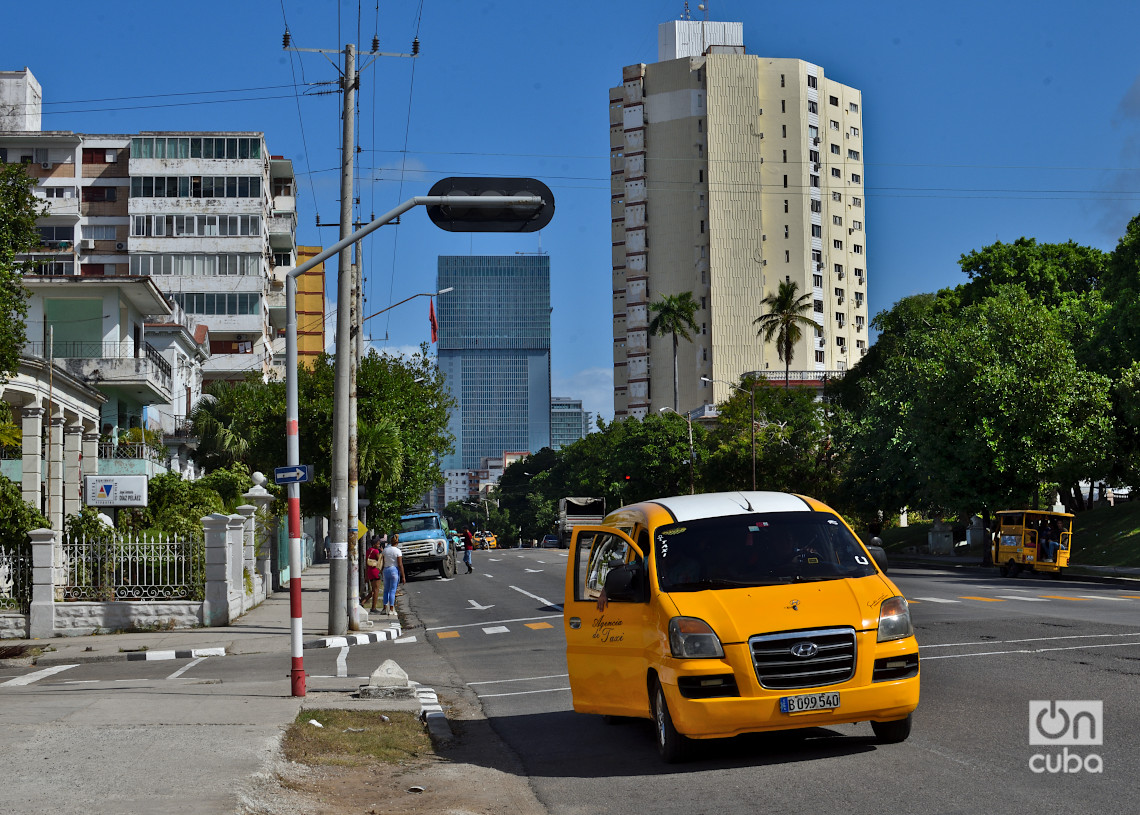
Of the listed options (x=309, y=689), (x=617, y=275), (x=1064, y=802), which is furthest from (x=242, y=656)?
(x=617, y=275)

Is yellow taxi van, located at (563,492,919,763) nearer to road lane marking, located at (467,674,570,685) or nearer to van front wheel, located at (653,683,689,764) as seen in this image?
van front wheel, located at (653,683,689,764)

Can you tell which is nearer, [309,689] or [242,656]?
[309,689]

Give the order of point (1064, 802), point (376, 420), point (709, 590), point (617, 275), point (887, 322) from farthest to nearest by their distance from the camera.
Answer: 1. point (617, 275)
2. point (887, 322)
3. point (376, 420)
4. point (709, 590)
5. point (1064, 802)

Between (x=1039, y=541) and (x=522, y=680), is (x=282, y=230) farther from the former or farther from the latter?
(x=522, y=680)

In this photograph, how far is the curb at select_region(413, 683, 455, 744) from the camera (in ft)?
36.6

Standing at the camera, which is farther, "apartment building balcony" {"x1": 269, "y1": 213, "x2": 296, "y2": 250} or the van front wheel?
"apartment building balcony" {"x1": 269, "y1": 213, "x2": 296, "y2": 250}

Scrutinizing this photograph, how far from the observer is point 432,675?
16922 mm

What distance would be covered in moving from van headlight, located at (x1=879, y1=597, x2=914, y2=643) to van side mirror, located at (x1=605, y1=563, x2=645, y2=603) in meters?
1.81

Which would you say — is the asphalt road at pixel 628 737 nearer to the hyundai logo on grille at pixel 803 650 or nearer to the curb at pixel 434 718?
the curb at pixel 434 718

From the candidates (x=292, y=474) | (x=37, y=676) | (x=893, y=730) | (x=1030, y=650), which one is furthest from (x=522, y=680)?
(x=893, y=730)

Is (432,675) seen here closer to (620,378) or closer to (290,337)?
(290,337)

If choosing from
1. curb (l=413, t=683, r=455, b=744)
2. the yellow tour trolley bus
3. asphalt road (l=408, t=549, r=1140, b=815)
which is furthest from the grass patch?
the yellow tour trolley bus

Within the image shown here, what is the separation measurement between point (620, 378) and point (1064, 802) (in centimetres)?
12364
